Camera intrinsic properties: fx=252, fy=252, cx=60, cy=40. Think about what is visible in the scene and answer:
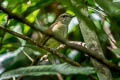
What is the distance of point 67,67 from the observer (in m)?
0.62

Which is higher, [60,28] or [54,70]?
[54,70]

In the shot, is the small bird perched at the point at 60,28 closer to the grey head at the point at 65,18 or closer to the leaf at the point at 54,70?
the grey head at the point at 65,18

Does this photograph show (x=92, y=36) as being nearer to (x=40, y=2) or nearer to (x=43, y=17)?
(x=40, y=2)

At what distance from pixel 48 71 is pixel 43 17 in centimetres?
246

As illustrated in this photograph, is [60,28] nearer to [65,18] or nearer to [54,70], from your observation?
[65,18]

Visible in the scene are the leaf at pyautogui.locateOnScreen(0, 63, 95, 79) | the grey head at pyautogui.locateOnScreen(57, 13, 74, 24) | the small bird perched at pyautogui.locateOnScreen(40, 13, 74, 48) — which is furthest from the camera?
the grey head at pyautogui.locateOnScreen(57, 13, 74, 24)

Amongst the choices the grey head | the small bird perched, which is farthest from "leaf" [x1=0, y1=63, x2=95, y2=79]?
the grey head

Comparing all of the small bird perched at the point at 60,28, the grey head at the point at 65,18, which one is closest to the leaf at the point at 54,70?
the small bird perched at the point at 60,28

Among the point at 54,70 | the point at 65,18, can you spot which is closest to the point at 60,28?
the point at 65,18

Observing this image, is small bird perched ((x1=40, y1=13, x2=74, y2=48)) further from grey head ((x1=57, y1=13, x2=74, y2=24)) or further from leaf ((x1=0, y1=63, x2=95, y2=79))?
leaf ((x1=0, y1=63, x2=95, y2=79))

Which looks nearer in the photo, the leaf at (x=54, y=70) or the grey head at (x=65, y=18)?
the leaf at (x=54, y=70)

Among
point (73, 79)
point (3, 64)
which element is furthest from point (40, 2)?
point (3, 64)

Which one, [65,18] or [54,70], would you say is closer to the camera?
[54,70]

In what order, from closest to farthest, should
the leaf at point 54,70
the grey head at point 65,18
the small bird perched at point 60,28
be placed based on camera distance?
the leaf at point 54,70, the small bird perched at point 60,28, the grey head at point 65,18
